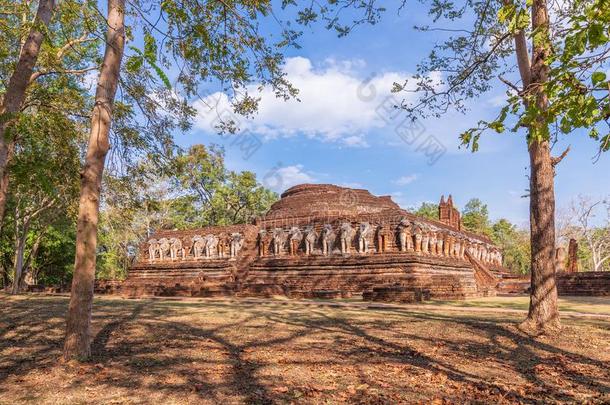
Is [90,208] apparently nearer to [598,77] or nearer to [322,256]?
[598,77]

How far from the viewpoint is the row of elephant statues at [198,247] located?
26.1 meters

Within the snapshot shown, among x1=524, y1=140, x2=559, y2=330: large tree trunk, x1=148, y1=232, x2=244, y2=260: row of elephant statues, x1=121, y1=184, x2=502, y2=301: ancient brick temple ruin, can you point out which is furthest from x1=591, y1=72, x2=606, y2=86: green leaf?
x1=148, y1=232, x2=244, y2=260: row of elephant statues

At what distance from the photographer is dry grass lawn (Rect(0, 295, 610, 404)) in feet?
15.2

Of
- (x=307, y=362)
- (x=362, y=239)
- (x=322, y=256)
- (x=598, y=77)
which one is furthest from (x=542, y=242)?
(x=322, y=256)

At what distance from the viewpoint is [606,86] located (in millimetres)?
3287

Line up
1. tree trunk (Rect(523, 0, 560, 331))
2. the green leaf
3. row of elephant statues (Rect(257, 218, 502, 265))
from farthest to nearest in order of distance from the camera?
row of elephant statues (Rect(257, 218, 502, 265)), tree trunk (Rect(523, 0, 560, 331)), the green leaf

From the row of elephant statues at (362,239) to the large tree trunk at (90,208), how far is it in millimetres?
16442

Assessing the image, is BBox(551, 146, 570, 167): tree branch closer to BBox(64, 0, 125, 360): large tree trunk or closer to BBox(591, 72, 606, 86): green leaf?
BBox(591, 72, 606, 86): green leaf

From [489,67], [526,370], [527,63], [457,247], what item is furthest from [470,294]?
[526,370]

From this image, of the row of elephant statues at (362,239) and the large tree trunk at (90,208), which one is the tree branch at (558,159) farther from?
the row of elephant statues at (362,239)

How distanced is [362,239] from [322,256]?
2211 millimetres

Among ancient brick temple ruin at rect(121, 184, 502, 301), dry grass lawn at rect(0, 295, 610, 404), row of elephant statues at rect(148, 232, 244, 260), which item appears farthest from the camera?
row of elephant statues at rect(148, 232, 244, 260)

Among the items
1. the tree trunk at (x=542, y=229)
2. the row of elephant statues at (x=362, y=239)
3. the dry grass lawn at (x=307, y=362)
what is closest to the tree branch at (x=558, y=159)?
the tree trunk at (x=542, y=229)

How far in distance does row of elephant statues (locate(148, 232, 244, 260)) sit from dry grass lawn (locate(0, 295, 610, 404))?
16.4 metres
